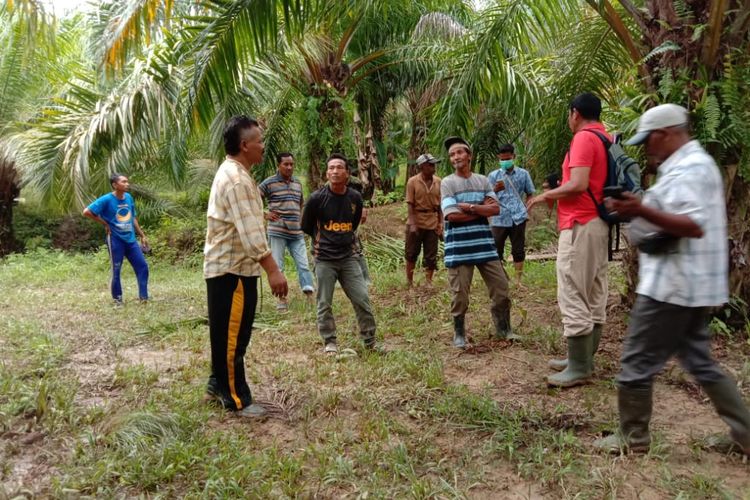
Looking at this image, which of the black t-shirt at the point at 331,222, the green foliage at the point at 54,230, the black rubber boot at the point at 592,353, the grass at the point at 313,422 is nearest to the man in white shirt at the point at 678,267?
the grass at the point at 313,422

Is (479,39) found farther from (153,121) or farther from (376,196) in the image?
(376,196)

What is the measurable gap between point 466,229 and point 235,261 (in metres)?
2.16

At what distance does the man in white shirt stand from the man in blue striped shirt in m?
1.96

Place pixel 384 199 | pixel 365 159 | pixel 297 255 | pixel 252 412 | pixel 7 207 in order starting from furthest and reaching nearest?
pixel 7 207, pixel 384 199, pixel 365 159, pixel 297 255, pixel 252 412

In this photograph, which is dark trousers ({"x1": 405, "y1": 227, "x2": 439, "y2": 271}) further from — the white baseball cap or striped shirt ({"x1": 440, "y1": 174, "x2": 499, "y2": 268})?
the white baseball cap

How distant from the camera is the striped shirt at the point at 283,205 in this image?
6910 mm

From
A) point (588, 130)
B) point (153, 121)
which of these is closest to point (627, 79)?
point (588, 130)

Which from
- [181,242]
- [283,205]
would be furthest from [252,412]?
[181,242]

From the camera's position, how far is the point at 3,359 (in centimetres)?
466

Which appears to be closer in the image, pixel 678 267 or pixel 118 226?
pixel 678 267

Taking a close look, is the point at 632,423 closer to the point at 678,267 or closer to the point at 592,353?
the point at 678,267

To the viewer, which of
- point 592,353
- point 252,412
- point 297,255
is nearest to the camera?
point 252,412

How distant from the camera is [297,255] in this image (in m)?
7.03

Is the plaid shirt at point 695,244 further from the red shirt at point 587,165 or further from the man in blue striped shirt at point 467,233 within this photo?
the man in blue striped shirt at point 467,233
